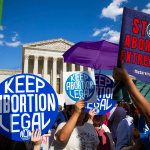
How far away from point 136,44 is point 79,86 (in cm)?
98

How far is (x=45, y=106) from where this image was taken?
107 inches

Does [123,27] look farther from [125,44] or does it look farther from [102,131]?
[102,131]

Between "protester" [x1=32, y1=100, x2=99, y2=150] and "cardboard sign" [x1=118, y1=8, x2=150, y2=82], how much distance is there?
0.60 m

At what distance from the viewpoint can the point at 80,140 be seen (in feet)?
8.79

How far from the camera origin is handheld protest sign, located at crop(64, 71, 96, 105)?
3.17 meters

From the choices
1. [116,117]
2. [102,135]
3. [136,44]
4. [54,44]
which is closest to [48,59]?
[54,44]

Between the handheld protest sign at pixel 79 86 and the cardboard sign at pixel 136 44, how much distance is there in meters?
0.85

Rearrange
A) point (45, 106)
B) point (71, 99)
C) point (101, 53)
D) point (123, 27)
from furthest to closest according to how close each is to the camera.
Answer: point (101, 53), point (71, 99), point (45, 106), point (123, 27)

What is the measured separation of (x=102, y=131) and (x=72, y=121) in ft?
4.08

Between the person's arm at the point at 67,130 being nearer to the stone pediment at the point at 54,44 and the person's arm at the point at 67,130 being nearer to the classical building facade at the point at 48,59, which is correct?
the classical building facade at the point at 48,59

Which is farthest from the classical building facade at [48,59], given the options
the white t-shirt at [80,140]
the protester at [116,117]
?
the white t-shirt at [80,140]

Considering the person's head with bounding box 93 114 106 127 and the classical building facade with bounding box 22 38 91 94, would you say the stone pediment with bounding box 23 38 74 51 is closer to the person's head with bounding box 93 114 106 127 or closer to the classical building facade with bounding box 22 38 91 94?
the classical building facade with bounding box 22 38 91 94

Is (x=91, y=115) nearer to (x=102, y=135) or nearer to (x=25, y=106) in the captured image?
(x=102, y=135)

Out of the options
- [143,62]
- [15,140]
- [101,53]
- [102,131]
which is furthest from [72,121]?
[101,53]
